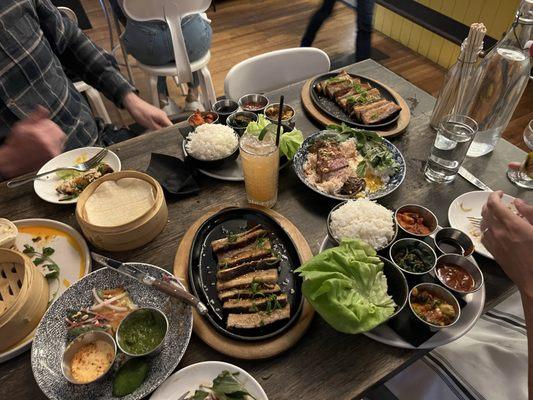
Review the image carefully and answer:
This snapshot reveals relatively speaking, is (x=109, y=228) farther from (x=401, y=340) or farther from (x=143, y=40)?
(x=143, y=40)

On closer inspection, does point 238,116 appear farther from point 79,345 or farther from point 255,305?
point 79,345

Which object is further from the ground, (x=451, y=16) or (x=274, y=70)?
(x=274, y=70)

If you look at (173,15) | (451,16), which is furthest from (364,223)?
(451,16)

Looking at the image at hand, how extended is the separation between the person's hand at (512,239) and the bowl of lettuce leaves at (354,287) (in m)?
0.41

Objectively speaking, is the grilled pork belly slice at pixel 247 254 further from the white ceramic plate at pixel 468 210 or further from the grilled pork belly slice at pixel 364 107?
the grilled pork belly slice at pixel 364 107

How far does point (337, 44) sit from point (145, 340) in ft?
16.6

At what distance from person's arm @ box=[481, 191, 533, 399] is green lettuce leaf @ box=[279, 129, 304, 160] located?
0.87 meters

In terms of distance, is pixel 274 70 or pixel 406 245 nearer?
pixel 406 245

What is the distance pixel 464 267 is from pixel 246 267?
0.79 m

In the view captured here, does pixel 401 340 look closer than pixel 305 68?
Yes

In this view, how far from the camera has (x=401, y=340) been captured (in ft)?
3.93

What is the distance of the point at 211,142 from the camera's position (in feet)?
5.77

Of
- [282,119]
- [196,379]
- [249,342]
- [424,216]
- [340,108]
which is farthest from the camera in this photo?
[340,108]

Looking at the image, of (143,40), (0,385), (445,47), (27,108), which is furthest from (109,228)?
(445,47)
